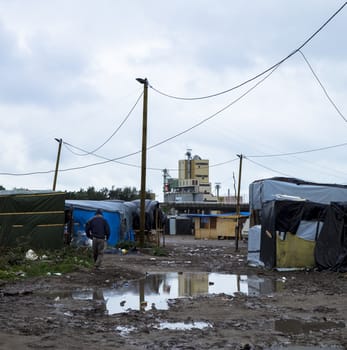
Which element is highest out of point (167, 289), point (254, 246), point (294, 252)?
point (254, 246)

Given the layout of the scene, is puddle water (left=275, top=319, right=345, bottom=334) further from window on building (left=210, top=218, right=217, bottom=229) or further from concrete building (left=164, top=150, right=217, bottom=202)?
concrete building (left=164, top=150, right=217, bottom=202)

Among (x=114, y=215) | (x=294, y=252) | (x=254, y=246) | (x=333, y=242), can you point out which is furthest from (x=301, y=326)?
(x=114, y=215)

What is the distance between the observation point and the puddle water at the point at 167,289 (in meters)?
10.5

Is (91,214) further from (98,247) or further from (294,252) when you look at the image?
(294,252)

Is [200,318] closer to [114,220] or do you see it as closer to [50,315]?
[50,315]

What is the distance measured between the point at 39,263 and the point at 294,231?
7840mm

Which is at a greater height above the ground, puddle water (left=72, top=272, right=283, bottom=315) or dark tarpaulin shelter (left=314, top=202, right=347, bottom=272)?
dark tarpaulin shelter (left=314, top=202, right=347, bottom=272)

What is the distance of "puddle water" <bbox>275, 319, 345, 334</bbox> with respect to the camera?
26.5ft

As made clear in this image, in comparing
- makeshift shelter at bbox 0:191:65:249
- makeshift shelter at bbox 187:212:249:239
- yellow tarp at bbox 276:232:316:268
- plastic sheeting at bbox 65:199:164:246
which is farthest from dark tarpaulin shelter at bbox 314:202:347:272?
makeshift shelter at bbox 187:212:249:239

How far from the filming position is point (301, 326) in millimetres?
8398

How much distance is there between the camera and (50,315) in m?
8.90

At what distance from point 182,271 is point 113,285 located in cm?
448

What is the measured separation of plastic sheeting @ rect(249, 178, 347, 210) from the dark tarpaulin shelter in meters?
4.73

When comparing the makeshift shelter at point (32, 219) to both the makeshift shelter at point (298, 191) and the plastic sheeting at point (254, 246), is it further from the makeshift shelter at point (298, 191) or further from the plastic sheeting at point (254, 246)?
the makeshift shelter at point (298, 191)
